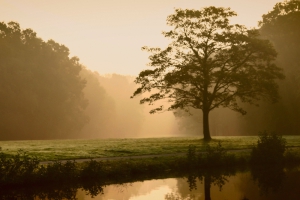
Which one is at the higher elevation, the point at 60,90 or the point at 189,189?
the point at 60,90

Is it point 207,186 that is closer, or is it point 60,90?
point 207,186

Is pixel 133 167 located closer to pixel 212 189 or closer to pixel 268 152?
pixel 212 189

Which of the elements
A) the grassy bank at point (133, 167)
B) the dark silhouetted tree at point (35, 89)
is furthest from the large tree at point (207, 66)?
the dark silhouetted tree at point (35, 89)

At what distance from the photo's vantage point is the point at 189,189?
56.4 ft

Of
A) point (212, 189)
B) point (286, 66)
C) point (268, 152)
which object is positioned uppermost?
point (286, 66)

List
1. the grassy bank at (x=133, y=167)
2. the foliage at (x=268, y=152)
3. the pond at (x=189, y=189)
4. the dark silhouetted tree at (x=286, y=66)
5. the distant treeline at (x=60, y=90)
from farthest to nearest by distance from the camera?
the distant treeline at (x=60, y=90), the dark silhouetted tree at (x=286, y=66), the foliage at (x=268, y=152), the grassy bank at (x=133, y=167), the pond at (x=189, y=189)

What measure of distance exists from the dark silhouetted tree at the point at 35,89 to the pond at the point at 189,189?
173 ft

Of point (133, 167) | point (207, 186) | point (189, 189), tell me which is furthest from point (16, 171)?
point (207, 186)

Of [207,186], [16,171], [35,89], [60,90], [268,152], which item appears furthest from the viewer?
[60,90]

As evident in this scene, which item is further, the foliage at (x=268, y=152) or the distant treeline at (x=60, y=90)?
the distant treeline at (x=60, y=90)

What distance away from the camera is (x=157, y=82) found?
40500 millimetres

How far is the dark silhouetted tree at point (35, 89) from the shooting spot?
222 ft

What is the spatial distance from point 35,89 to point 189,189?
2328 inches

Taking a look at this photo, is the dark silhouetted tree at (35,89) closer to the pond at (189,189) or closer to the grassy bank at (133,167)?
the grassy bank at (133,167)
